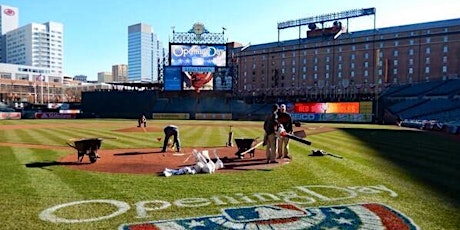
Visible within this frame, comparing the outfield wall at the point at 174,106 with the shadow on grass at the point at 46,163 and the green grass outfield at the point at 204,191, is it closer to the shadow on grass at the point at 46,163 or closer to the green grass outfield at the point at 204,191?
the green grass outfield at the point at 204,191

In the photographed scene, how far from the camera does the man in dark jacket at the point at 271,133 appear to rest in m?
13.8

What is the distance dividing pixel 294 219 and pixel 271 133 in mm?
6815

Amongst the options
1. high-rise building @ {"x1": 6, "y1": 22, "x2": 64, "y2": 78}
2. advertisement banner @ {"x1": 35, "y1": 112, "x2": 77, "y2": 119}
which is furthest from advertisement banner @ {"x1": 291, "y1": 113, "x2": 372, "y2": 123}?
high-rise building @ {"x1": 6, "y1": 22, "x2": 64, "y2": 78}

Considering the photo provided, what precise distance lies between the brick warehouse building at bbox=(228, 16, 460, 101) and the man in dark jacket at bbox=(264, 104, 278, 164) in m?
53.0

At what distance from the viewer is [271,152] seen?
14.2 m

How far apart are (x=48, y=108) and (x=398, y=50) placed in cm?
8673

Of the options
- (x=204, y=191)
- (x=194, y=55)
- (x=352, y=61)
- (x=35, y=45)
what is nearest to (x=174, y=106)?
(x=194, y=55)

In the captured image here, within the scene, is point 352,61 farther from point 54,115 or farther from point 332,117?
point 54,115

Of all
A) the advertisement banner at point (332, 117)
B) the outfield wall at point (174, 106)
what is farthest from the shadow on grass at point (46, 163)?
the outfield wall at point (174, 106)

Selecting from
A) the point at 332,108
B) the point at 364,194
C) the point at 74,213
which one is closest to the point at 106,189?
the point at 74,213

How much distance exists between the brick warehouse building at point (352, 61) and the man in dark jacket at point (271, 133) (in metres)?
53.0

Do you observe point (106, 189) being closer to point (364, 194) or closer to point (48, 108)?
point (364, 194)

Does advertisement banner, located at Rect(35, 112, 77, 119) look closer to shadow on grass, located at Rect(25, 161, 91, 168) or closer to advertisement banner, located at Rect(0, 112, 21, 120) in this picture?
advertisement banner, located at Rect(0, 112, 21, 120)

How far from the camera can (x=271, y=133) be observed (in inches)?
545
